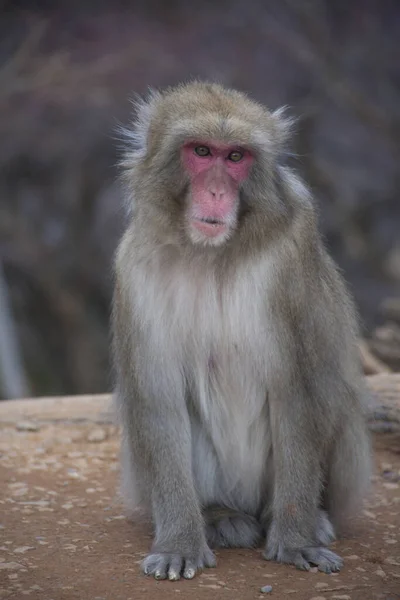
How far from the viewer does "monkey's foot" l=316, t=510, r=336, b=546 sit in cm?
452

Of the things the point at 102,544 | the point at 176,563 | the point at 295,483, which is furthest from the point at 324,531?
the point at 102,544

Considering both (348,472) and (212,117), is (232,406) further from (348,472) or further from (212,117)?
(212,117)

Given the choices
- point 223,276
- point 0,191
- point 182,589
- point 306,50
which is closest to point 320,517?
point 182,589

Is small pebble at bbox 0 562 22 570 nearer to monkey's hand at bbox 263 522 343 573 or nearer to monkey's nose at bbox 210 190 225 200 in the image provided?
monkey's hand at bbox 263 522 343 573

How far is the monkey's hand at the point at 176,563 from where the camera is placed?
411cm

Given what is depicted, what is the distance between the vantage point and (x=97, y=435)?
6.09m

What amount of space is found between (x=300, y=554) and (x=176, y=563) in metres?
0.53

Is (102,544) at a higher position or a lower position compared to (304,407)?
lower

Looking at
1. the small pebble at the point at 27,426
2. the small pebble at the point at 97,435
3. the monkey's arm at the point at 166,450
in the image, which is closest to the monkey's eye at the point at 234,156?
the monkey's arm at the point at 166,450

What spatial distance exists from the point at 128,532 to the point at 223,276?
137cm

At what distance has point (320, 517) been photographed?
15.1 ft

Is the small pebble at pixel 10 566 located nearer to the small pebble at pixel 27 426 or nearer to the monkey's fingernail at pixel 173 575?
the monkey's fingernail at pixel 173 575

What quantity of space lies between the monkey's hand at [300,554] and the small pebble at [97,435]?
1.92 meters

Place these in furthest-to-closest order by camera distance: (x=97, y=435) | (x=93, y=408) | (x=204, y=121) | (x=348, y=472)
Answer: (x=93, y=408)
(x=97, y=435)
(x=348, y=472)
(x=204, y=121)
